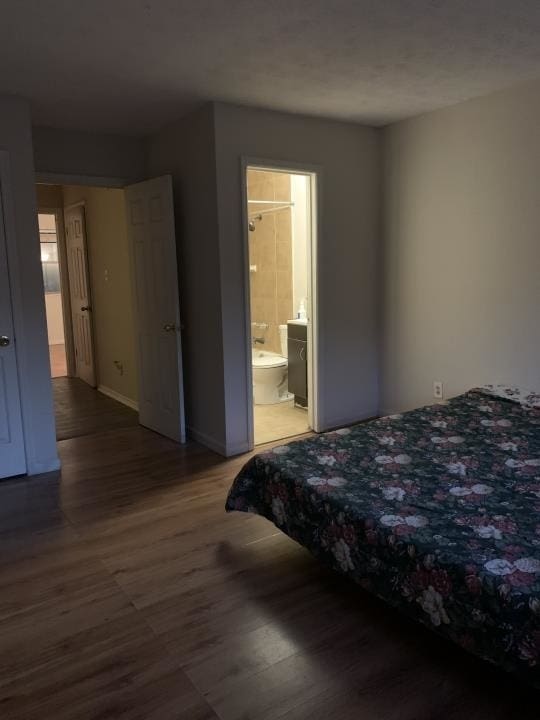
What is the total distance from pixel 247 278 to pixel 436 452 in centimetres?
179

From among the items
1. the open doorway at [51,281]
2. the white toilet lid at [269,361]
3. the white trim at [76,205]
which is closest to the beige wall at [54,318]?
the open doorway at [51,281]

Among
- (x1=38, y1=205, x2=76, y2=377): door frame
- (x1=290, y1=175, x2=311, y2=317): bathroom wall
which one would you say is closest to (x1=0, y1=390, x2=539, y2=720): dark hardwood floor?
(x1=290, y1=175, x2=311, y2=317): bathroom wall

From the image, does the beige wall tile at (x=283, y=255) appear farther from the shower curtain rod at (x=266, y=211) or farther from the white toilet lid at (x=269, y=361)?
the white toilet lid at (x=269, y=361)

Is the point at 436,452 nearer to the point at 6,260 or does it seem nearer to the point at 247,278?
the point at 247,278

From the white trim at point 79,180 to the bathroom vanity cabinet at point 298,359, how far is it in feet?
6.20

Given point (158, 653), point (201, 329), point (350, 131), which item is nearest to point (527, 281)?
point (350, 131)

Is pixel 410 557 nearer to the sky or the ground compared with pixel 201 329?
nearer to the ground

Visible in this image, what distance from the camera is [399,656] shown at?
1.99m

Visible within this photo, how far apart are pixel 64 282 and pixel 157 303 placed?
118 inches

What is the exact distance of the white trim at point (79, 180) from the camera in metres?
4.19

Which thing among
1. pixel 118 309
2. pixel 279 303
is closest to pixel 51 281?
pixel 118 309

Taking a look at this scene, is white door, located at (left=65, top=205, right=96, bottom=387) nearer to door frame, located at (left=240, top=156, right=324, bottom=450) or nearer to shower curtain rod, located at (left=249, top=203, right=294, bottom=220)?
shower curtain rod, located at (left=249, top=203, right=294, bottom=220)

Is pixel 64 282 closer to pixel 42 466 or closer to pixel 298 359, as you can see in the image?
pixel 298 359

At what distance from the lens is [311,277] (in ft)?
14.2
